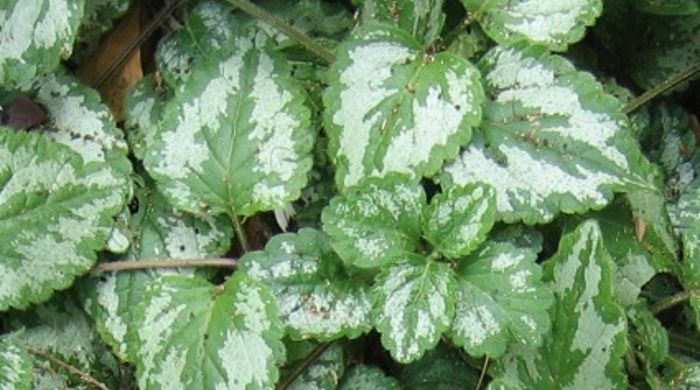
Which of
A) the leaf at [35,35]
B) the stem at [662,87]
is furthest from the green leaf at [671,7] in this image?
the leaf at [35,35]

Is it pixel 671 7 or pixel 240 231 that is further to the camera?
pixel 671 7

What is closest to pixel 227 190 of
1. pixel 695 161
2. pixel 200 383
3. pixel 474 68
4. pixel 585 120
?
pixel 200 383

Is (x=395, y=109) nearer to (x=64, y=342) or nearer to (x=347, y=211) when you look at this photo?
(x=347, y=211)

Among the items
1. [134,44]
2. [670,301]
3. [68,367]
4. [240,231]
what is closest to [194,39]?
[134,44]

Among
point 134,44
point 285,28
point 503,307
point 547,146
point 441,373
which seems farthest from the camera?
point 134,44

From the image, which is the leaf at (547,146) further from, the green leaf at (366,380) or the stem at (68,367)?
the stem at (68,367)

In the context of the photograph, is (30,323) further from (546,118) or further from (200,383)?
(546,118)
